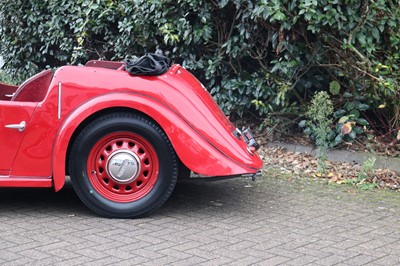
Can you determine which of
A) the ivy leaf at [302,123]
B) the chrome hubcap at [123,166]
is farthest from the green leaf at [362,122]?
the chrome hubcap at [123,166]

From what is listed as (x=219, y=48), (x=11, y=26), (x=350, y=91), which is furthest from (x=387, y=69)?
(x=11, y=26)

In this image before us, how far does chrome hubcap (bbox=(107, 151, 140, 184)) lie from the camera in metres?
5.23

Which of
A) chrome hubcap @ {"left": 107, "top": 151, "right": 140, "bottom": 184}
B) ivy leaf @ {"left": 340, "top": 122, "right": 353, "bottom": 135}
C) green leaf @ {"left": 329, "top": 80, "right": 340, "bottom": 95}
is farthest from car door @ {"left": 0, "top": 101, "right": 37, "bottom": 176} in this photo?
green leaf @ {"left": 329, "top": 80, "right": 340, "bottom": 95}

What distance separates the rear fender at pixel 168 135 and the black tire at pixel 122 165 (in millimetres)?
88

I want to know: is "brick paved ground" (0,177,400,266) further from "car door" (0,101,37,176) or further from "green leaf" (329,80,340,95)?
"green leaf" (329,80,340,95)

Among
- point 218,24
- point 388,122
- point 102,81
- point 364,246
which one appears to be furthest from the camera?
point 218,24

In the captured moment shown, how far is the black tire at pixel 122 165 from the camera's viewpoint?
5.19 meters

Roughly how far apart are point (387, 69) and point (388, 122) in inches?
29.2

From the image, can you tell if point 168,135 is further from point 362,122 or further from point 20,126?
point 362,122

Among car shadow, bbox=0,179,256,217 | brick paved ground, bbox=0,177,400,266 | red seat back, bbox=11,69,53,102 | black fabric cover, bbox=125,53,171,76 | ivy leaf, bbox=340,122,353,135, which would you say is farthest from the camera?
ivy leaf, bbox=340,122,353,135

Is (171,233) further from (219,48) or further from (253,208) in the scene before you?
(219,48)

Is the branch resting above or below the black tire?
above

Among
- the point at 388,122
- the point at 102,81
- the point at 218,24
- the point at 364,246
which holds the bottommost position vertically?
the point at 364,246

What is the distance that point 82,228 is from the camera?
16.4ft
